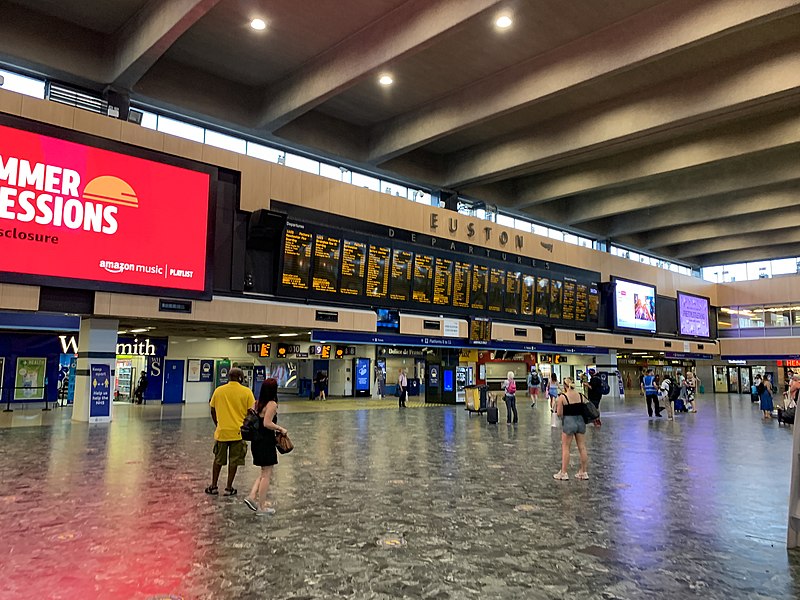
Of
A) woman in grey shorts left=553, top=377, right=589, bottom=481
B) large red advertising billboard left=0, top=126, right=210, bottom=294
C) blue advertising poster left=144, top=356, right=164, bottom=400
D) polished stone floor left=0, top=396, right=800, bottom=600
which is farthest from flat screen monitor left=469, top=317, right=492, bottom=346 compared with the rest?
woman in grey shorts left=553, top=377, right=589, bottom=481

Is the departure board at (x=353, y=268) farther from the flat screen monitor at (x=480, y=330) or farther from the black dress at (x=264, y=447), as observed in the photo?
the black dress at (x=264, y=447)

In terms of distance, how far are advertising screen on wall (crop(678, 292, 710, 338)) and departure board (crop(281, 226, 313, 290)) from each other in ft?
89.5

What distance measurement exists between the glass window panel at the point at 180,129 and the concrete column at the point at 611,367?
24182 mm

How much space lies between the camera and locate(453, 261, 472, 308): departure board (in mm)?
21969

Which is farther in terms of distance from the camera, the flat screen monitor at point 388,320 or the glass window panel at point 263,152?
the glass window panel at point 263,152

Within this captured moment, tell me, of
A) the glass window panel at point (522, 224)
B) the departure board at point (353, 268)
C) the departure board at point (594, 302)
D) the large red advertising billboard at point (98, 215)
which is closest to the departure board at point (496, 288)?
the departure board at point (353, 268)

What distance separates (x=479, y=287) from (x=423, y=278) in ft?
10.2

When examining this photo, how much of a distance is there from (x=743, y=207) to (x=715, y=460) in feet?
81.9

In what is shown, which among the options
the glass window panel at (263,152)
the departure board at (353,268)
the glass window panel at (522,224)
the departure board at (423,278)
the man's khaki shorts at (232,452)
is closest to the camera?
the man's khaki shorts at (232,452)

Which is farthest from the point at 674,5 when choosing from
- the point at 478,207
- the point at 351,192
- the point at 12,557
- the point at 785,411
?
the point at 12,557

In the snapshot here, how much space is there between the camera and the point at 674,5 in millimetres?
14258

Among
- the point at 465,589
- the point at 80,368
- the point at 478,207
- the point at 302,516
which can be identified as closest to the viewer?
the point at 465,589

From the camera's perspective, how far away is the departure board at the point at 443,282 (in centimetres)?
2127

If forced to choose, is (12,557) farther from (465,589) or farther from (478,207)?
(478,207)
